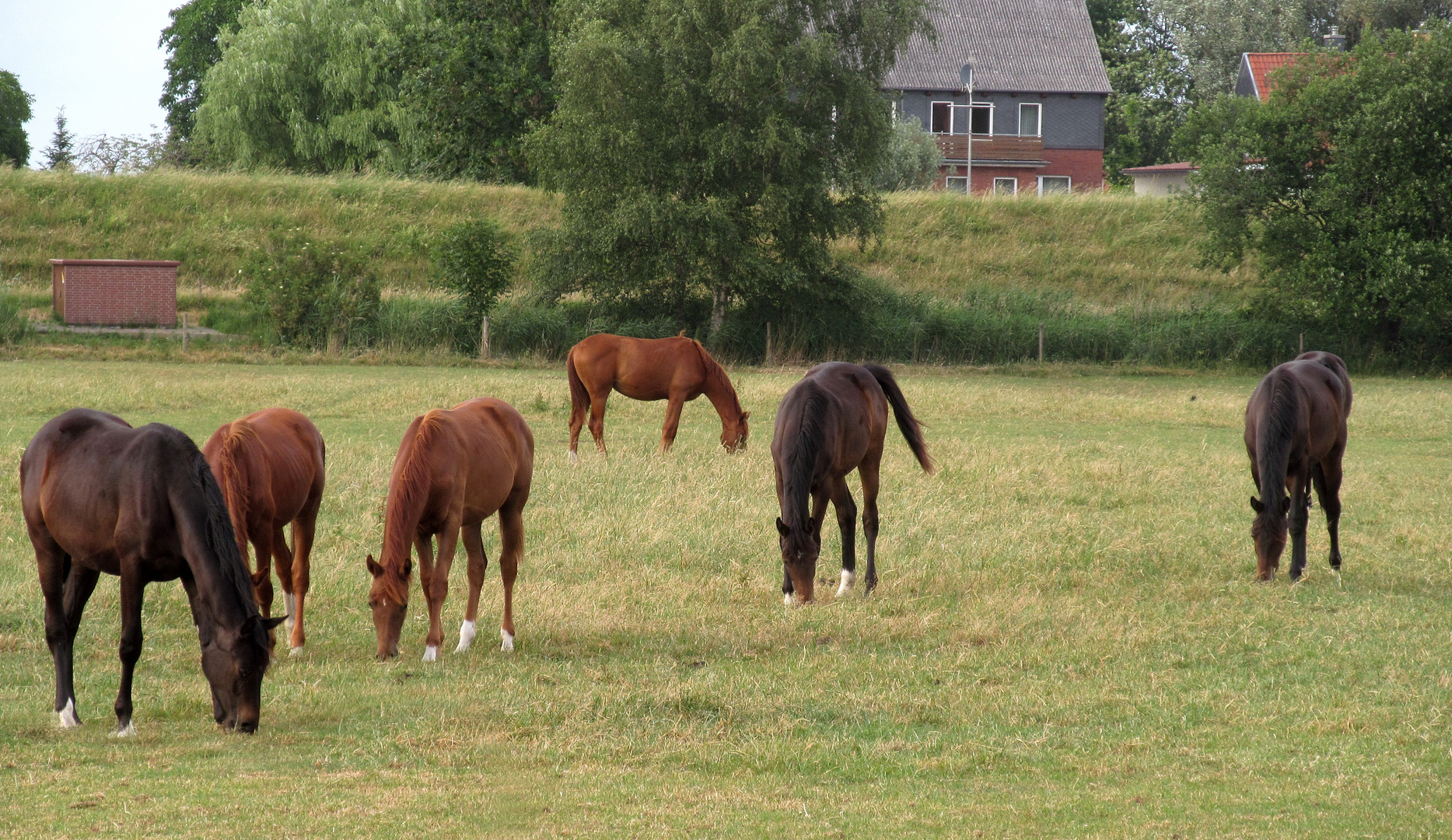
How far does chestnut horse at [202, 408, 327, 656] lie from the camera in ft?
22.6

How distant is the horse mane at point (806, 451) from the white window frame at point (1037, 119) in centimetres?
4288

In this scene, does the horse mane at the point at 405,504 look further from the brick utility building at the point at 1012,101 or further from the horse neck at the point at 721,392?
the brick utility building at the point at 1012,101

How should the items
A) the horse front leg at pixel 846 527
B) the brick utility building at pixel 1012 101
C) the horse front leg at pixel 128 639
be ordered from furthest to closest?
1. the brick utility building at pixel 1012 101
2. the horse front leg at pixel 846 527
3. the horse front leg at pixel 128 639

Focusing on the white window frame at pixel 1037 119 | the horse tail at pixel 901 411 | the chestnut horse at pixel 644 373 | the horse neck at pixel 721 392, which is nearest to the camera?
the horse tail at pixel 901 411

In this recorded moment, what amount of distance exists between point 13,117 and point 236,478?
65.8 meters

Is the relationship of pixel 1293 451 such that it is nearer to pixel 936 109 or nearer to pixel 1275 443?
pixel 1275 443

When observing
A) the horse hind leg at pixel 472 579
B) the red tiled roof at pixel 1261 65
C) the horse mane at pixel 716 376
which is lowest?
the horse hind leg at pixel 472 579

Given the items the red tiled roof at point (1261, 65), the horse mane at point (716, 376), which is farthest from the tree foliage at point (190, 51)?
the horse mane at point (716, 376)

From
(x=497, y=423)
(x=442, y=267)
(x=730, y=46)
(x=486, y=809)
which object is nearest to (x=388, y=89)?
(x=442, y=267)

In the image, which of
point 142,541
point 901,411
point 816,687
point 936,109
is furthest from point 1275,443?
point 936,109

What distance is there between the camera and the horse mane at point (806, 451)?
26.8 feet

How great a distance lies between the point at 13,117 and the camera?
6222 centimetres

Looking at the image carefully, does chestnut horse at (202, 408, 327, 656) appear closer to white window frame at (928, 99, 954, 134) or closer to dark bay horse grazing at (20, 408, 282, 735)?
dark bay horse grazing at (20, 408, 282, 735)

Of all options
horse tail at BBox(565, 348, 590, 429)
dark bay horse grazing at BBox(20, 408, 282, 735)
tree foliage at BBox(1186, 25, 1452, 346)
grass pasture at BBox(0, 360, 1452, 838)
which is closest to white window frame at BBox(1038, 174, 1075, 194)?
tree foliage at BBox(1186, 25, 1452, 346)
